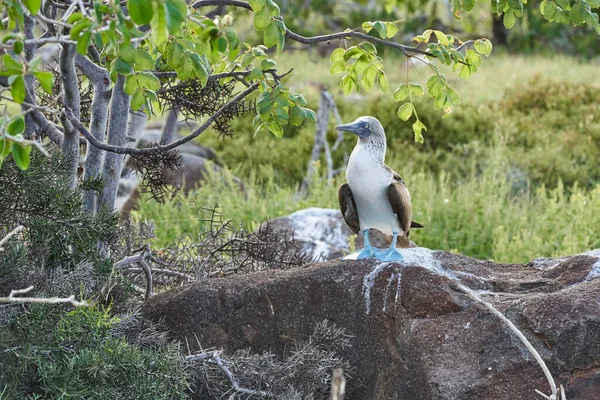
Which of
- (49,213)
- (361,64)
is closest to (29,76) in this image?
(49,213)

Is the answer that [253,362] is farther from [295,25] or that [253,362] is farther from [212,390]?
[295,25]

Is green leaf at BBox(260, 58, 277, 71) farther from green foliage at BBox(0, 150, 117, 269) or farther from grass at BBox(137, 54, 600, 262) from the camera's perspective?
grass at BBox(137, 54, 600, 262)

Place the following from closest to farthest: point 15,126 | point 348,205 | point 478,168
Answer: point 15,126 → point 348,205 → point 478,168

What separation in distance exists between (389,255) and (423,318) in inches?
14.6

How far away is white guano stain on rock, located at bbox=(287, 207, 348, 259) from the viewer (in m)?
6.97

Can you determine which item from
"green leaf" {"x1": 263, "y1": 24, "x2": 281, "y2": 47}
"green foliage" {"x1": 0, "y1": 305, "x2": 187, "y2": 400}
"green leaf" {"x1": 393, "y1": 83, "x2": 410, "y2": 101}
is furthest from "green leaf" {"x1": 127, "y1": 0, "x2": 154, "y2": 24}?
"green leaf" {"x1": 393, "y1": 83, "x2": 410, "y2": 101}

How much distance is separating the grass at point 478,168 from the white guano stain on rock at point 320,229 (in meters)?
0.58

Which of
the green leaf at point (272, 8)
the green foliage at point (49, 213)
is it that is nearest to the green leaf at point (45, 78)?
the green leaf at point (272, 8)

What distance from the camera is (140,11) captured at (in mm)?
2451

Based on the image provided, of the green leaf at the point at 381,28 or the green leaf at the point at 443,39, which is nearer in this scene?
the green leaf at the point at 381,28

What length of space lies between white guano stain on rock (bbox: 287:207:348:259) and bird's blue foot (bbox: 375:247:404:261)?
8.58ft

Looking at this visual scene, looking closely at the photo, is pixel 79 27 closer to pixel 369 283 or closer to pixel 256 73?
pixel 256 73

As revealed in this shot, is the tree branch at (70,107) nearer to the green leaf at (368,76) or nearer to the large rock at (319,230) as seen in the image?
the green leaf at (368,76)

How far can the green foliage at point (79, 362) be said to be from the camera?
3578 mm
